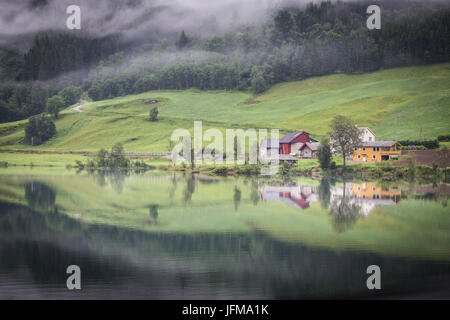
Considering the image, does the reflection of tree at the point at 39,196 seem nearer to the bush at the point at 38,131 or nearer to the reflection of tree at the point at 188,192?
the reflection of tree at the point at 188,192

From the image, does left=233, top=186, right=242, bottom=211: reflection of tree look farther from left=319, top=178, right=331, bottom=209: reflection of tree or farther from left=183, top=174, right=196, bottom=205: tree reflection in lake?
left=319, top=178, right=331, bottom=209: reflection of tree

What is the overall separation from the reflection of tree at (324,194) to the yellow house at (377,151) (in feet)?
74.4

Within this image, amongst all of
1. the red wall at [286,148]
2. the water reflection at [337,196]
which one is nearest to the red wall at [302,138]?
the red wall at [286,148]

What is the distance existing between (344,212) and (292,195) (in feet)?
41.4

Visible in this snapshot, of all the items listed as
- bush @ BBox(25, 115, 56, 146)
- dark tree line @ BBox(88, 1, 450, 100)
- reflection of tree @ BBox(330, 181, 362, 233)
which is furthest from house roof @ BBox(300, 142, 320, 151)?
dark tree line @ BBox(88, 1, 450, 100)

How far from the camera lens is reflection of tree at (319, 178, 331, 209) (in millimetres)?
45594

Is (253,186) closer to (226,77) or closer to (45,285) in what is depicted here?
(45,285)

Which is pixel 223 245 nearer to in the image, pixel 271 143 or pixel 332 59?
pixel 271 143

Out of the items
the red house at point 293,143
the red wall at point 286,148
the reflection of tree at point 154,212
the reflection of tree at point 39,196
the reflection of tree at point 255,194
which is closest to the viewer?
A: the reflection of tree at point 154,212

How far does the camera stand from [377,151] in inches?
3430

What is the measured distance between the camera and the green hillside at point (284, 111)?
4638 inches

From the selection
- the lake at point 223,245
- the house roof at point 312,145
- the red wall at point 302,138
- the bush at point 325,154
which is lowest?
the lake at point 223,245

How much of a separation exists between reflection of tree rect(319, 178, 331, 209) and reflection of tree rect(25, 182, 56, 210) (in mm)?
24016

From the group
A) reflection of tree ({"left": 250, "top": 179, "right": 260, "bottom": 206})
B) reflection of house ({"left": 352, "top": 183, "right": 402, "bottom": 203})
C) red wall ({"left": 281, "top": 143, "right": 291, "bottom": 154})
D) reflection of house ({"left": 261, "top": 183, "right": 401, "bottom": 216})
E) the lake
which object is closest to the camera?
the lake
